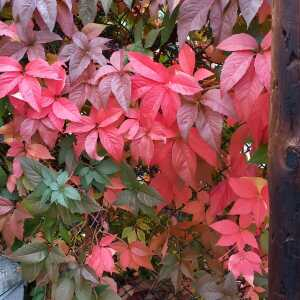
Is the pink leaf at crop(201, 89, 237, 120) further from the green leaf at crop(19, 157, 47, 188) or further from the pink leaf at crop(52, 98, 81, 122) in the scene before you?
the green leaf at crop(19, 157, 47, 188)

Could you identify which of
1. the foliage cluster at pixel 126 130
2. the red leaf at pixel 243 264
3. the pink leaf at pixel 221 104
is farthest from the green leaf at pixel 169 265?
the pink leaf at pixel 221 104

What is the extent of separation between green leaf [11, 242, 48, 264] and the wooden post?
62 centimetres

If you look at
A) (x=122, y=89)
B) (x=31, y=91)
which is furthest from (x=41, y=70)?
(x=122, y=89)

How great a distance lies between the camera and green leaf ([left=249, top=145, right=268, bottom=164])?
1.05m

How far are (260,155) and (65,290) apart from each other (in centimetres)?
57

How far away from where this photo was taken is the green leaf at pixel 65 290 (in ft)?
4.01

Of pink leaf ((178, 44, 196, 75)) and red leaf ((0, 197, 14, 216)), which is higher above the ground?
pink leaf ((178, 44, 196, 75))

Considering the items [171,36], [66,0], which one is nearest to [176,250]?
[171,36]

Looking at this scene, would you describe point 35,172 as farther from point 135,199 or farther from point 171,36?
point 171,36

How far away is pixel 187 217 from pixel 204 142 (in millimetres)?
526

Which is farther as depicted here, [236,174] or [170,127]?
[236,174]

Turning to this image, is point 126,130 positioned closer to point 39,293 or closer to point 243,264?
point 243,264

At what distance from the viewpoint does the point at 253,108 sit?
0.98 meters

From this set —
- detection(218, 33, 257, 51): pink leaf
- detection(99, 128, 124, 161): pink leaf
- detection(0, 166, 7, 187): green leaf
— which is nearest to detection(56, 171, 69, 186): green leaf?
detection(99, 128, 124, 161): pink leaf
